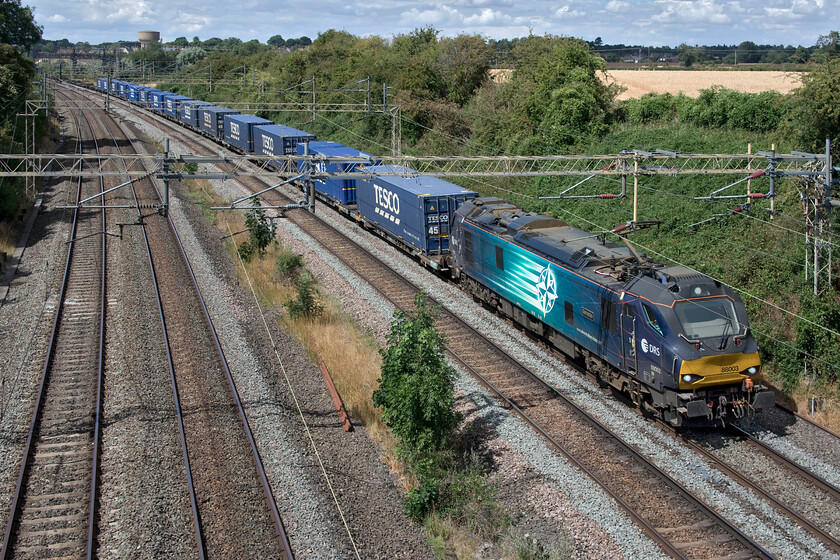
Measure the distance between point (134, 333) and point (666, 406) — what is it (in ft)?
49.3

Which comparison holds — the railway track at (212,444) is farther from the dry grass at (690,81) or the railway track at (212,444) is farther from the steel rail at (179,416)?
the dry grass at (690,81)

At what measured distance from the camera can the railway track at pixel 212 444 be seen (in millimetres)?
12070

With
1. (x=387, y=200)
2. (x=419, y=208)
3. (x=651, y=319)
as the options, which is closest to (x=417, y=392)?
(x=651, y=319)

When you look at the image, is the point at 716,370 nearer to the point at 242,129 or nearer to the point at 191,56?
the point at 242,129

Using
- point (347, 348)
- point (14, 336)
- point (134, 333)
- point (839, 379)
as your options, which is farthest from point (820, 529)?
point (14, 336)

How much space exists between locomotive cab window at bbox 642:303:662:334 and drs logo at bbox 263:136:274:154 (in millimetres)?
32803

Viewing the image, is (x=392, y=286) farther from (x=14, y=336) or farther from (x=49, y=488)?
(x=49, y=488)

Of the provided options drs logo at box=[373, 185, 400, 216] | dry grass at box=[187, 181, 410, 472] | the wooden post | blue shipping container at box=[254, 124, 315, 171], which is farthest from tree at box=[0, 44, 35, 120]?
the wooden post

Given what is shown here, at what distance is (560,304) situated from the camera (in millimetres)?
18469

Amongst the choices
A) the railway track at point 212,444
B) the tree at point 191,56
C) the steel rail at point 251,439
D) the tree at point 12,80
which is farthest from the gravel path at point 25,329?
the tree at point 191,56

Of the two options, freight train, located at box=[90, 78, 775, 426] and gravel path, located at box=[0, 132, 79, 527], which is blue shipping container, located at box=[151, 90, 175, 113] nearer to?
gravel path, located at box=[0, 132, 79, 527]

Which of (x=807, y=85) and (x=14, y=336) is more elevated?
(x=807, y=85)

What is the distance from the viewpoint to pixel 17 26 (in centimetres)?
6081

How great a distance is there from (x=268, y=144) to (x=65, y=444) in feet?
106
